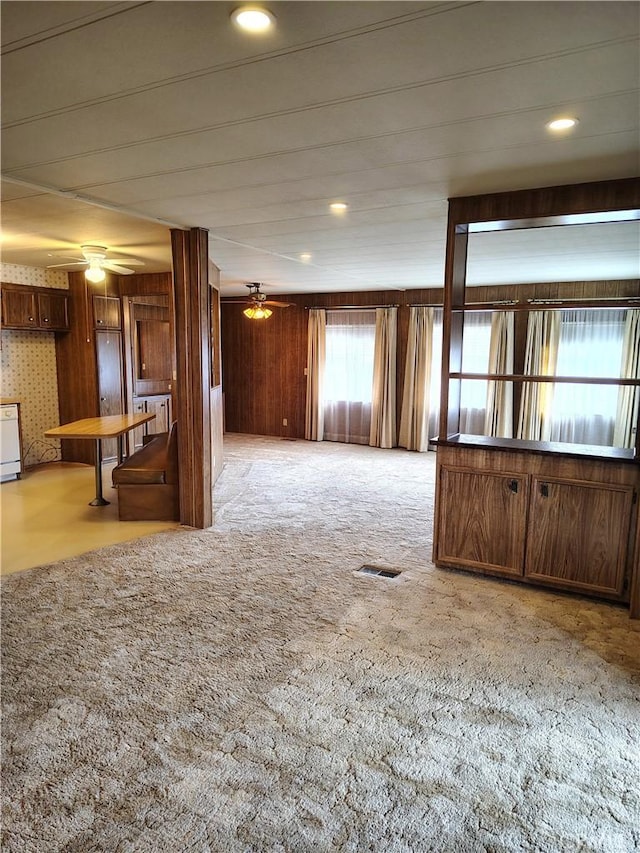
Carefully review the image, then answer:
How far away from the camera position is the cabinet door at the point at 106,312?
6.83 m

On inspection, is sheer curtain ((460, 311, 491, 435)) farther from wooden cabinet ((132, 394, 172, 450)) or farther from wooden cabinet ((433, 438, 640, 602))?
wooden cabinet ((132, 394, 172, 450))

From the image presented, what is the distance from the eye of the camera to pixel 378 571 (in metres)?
3.77

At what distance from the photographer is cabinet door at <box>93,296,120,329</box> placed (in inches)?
269

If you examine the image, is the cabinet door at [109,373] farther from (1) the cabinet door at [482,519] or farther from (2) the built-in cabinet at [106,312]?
(1) the cabinet door at [482,519]

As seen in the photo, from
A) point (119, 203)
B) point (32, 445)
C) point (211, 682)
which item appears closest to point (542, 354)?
point (119, 203)

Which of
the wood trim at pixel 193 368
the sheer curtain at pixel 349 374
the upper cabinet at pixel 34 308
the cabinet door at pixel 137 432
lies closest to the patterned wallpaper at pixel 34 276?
the upper cabinet at pixel 34 308

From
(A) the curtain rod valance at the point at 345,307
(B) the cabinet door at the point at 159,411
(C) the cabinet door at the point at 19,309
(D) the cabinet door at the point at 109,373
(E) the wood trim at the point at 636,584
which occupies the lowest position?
(E) the wood trim at the point at 636,584

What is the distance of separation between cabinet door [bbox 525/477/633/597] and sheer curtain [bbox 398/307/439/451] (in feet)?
15.5

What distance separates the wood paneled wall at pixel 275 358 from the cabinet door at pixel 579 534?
17.1 ft

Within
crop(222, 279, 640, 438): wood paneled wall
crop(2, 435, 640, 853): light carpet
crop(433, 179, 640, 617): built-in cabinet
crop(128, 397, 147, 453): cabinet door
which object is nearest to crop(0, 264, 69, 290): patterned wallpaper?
crop(128, 397, 147, 453): cabinet door

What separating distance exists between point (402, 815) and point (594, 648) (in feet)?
5.07

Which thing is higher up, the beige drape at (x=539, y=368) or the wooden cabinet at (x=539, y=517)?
the beige drape at (x=539, y=368)

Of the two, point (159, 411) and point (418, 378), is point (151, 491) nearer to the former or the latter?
point (159, 411)

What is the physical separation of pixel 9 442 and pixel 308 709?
5344mm
